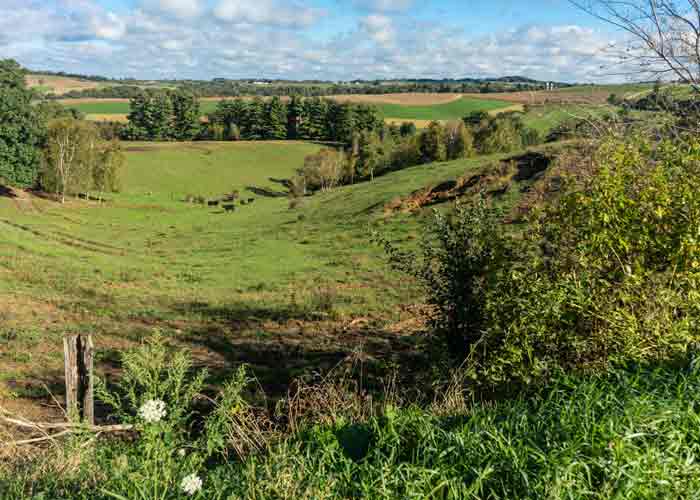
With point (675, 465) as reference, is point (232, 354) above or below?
below

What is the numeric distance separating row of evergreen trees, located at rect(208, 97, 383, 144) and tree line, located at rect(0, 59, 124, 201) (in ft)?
147

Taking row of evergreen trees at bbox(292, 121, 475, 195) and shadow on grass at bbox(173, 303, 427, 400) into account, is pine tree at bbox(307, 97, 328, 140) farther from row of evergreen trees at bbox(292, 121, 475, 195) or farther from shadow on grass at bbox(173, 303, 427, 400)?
shadow on grass at bbox(173, 303, 427, 400)

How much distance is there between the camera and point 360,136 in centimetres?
9875

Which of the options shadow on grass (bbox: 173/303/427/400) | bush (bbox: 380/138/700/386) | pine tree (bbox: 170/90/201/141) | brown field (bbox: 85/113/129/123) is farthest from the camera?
brown field (bbox: 85/113/129/123)

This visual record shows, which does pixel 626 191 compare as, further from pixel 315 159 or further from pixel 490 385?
pixel 315 159

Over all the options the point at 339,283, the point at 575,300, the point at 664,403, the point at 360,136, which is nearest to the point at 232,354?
the point at 339,283

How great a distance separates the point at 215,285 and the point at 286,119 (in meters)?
91.8

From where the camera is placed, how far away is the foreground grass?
333 centimetres

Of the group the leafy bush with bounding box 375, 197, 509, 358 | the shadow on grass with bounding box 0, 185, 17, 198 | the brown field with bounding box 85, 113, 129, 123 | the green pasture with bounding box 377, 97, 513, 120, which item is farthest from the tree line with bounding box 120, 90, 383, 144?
the leafy bush with bounding box 375, 197, 509, 358

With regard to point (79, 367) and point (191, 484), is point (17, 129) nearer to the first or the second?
point (79, 367)

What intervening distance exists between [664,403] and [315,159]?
78043 mm

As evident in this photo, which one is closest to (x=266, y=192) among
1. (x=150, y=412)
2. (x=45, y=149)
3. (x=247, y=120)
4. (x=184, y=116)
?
(x=45, y=149)

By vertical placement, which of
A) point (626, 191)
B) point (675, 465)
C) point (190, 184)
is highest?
point (626, 191)

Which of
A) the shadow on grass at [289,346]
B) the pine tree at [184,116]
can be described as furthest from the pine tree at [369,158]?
the shadow on grass at [289,346]
